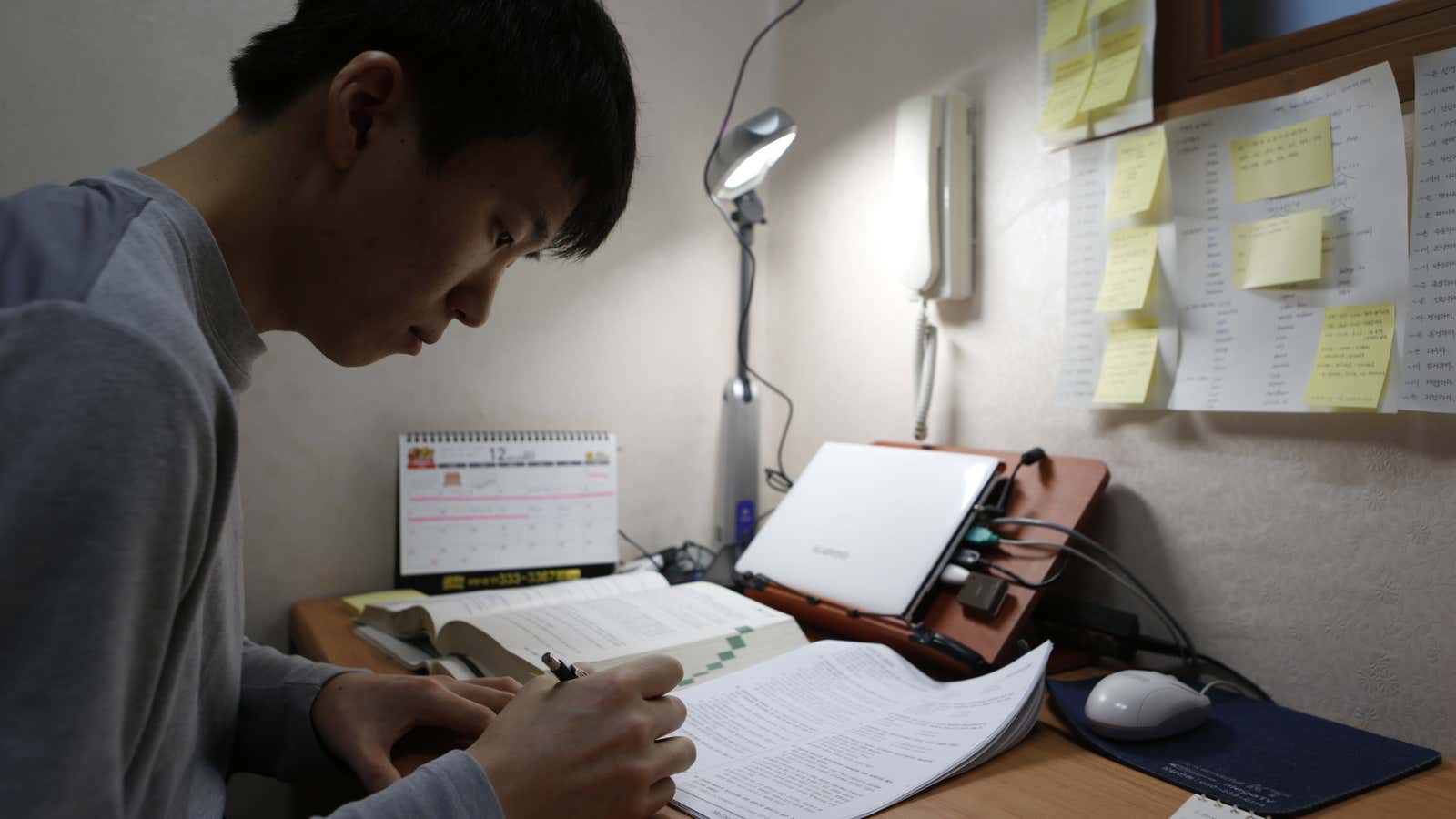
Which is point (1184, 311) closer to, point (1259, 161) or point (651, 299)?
point (1259, 161)

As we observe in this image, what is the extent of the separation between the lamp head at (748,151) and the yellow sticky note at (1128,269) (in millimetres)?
410

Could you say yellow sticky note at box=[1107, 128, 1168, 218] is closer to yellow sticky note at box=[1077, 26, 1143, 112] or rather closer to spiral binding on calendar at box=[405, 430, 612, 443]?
yellow sticky note at box=[1077, 26, 1143, 112]

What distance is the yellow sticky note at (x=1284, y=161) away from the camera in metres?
0.78

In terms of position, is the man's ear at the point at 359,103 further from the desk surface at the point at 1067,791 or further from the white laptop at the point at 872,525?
the white laptop at the point at 872,525

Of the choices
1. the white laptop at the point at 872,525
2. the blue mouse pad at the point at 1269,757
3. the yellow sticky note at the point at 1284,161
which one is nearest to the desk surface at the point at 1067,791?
the blue mouse pad at the point at 1269,757

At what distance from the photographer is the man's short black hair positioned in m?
0.54

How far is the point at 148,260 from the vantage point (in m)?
0.43

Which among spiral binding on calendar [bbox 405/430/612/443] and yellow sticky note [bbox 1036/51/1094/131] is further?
spiral binding on calendar [bbox 405/430/612/443]

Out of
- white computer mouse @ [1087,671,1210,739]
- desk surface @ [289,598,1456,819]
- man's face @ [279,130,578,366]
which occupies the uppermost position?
man's face @ [279,130,578,366]

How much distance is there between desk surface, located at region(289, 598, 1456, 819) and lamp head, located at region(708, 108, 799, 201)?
2.45ft

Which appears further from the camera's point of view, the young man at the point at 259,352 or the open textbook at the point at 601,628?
the open textbook at the point at 601,628

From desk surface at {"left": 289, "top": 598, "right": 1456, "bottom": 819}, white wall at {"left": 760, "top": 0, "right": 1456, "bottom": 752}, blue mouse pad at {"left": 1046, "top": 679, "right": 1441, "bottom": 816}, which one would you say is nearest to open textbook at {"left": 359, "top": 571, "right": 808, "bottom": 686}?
desk surface at {"left": 289, "top": 598, "right": 1456, "bottom": 819}

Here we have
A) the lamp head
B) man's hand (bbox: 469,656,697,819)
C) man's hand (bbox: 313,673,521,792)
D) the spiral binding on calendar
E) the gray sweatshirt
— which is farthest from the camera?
the spiral binding on calendar

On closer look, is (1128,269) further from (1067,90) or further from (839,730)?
(839,730)
